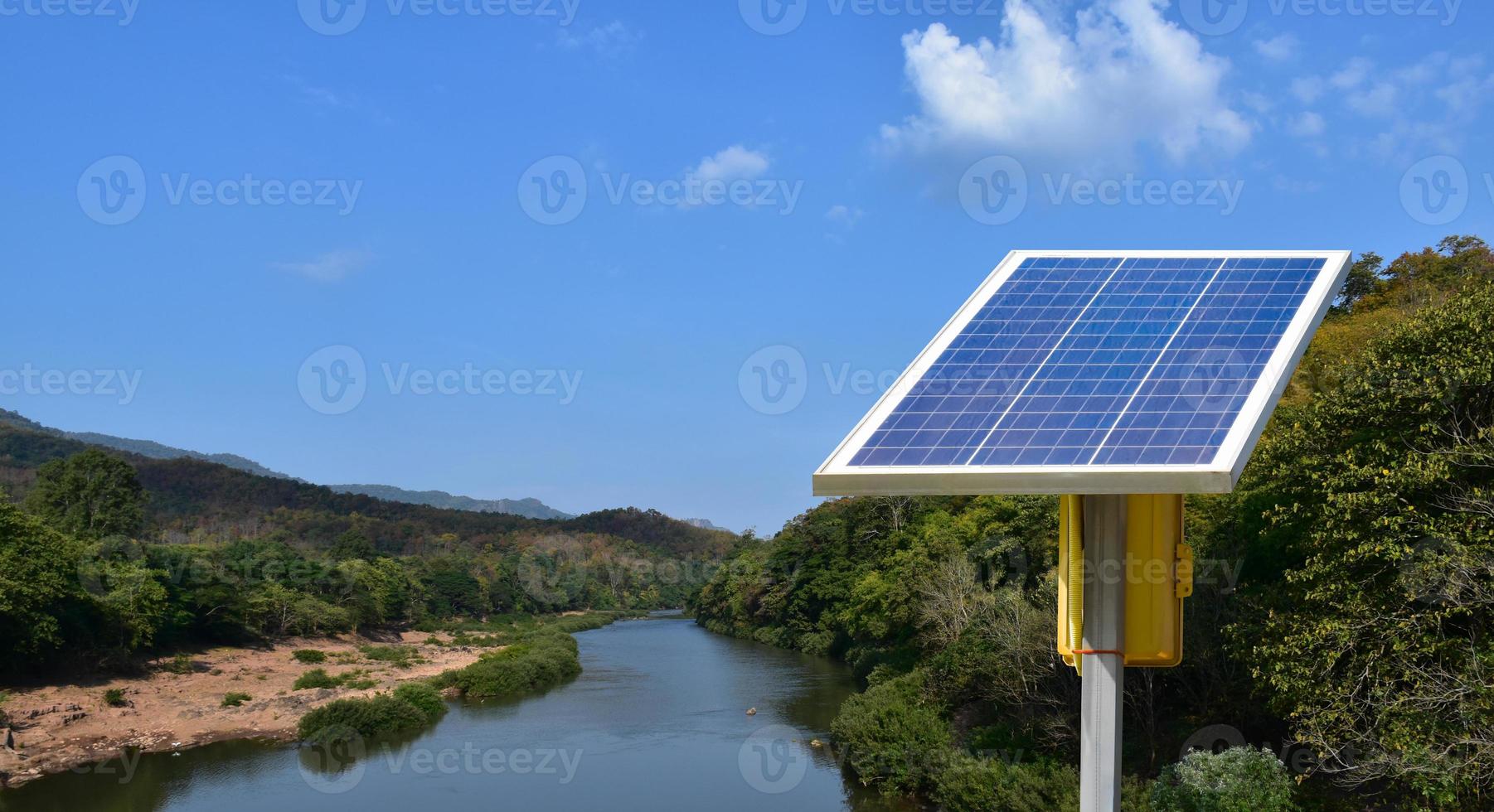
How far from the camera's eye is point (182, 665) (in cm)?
3922

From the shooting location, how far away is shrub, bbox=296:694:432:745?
3161 centimetres

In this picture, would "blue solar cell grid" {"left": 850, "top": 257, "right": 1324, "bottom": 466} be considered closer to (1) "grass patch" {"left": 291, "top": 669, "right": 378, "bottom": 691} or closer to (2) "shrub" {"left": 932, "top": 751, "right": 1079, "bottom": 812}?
(2) "shrub" {"left": 932, "top": 751, "right": 1079, "bottom": 812}

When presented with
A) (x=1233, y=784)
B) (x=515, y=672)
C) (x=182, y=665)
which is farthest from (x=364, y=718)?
(x=1233, y=784)

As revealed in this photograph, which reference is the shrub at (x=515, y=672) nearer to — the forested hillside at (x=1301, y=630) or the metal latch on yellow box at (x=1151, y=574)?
the forested hillside at (x=1301, y=630)

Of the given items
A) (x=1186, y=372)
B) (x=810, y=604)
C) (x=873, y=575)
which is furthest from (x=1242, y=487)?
(x=810, y=604)

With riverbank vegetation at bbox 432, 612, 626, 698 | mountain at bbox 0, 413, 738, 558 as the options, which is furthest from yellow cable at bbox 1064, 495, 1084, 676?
mountain at bbox 0, 413, 738, 558

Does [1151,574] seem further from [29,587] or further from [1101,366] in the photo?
[29,587]

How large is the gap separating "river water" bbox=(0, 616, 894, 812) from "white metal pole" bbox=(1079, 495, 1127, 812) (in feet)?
44.2

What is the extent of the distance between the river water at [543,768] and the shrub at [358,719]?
0.93m

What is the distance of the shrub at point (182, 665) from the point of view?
1526 inches

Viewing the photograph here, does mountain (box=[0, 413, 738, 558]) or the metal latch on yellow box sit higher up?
mountain (box=[0, 413, 738, 558])

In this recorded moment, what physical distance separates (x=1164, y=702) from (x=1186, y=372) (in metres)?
12.8

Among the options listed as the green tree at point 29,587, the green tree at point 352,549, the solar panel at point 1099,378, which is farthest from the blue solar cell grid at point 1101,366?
the green tree at point 352,549

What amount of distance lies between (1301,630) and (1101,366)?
593 cm
